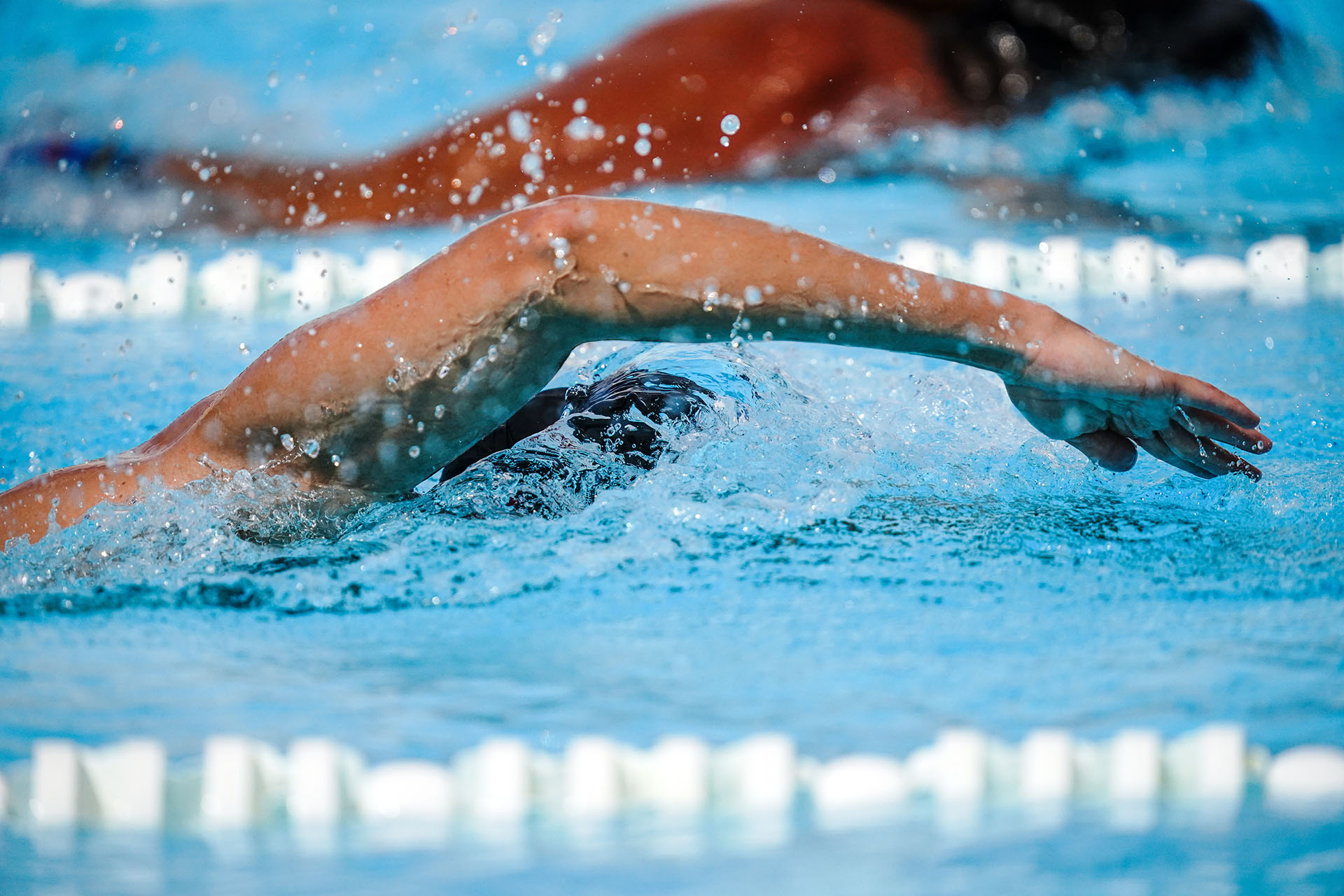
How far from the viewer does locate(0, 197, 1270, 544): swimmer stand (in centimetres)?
126

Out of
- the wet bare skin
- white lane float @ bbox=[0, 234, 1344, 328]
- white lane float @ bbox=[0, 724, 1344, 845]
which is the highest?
the wet bare skin

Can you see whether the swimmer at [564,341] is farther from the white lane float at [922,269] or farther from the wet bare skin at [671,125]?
the wet bare skin at [671,125]

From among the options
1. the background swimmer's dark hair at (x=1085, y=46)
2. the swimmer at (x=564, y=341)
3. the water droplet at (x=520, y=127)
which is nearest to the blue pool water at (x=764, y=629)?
the swimmer at (x=564, y=341)

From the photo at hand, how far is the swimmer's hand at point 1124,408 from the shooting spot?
4.44 feet

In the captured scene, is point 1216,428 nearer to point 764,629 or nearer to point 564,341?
point 764,629

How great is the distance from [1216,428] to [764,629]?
57 cm

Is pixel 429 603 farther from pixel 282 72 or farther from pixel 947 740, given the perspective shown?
pixel 282 72

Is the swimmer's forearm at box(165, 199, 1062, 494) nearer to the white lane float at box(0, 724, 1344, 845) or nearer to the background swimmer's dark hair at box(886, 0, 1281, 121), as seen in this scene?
the white lane float at box(0, 724, 1344, 845)

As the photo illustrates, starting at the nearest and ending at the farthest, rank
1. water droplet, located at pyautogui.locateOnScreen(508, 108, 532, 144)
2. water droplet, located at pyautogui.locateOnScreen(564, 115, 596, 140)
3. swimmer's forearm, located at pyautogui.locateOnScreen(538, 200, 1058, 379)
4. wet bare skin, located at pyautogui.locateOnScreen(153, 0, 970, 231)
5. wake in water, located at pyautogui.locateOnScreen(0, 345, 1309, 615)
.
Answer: swimmer's forearm, located at pyautogui.locateOnScreen(538, 200, 1058, 379) < wake in water, located at pyautogui.locateOnScreen(0, 345, 1309, 615) < wet bare skin, located at pyautogui.locateOnScreen(153, 0, 970, 231) < water droplet, located at pyautogui.locateOnScreen(564, 115, 596, 140) < water droplet, located at pyautogui.locateOnScreen(508, 108, 532, 144)

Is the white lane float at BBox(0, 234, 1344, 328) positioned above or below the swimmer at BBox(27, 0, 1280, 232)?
below

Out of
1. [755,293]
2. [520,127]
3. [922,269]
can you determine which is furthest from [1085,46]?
[755,293]

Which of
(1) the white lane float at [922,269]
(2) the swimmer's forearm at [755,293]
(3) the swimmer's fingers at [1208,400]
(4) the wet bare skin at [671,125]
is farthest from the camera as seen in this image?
(4) the wet bare skin at [671,125]

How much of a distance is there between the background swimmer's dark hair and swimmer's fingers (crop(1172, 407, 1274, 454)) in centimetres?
443

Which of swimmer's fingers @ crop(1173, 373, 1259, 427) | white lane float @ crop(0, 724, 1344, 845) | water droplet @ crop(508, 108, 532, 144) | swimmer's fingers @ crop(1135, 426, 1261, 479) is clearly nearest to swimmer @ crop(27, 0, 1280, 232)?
water droplet @ crop(508, 108, 532, 144)
